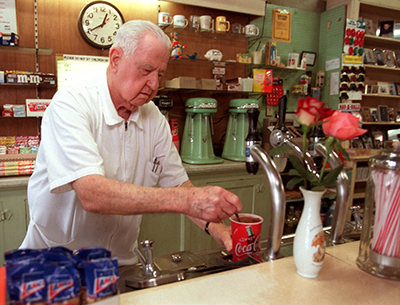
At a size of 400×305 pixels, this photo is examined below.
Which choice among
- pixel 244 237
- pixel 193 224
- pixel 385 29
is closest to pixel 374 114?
pixel 385 29

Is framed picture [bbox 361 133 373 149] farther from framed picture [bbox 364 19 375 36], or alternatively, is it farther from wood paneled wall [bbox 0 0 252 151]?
wood paneled wall [bbox 0 0 252 151]

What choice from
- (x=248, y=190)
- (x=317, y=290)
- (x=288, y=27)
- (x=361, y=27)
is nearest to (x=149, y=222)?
(x=248, y=190)

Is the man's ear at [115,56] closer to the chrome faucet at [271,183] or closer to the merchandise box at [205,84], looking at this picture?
the chrome faucet at [271,183]

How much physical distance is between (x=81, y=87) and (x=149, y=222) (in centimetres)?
153

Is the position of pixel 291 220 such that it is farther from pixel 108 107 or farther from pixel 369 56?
pixel 108 107

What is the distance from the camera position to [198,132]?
2914 millimetres

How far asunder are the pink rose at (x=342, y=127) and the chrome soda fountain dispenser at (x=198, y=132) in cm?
200

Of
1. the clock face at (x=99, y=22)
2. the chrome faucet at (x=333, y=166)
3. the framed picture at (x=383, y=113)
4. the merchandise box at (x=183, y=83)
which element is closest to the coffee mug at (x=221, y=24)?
the merchandise box at (x=183, y=83)

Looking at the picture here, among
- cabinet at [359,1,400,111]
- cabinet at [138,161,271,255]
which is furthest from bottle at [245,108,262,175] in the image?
cabinet at [359,1,400,111]

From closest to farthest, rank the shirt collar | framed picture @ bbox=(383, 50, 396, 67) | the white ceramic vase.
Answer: the white ceramic vase → the shirt collar → framed picture @ bbox=(383, 50, 396, 67)

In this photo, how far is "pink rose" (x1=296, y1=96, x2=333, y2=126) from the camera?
81 centimetres

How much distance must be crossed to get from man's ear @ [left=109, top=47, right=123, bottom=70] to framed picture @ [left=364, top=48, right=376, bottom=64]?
142 inches

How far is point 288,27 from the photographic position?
370cm

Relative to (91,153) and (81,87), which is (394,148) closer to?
(91,153)
